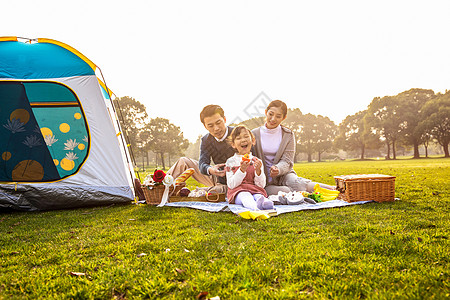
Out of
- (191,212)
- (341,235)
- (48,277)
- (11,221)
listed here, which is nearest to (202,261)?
(48,277)

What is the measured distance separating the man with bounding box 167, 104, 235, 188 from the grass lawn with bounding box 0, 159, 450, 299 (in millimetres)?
1598

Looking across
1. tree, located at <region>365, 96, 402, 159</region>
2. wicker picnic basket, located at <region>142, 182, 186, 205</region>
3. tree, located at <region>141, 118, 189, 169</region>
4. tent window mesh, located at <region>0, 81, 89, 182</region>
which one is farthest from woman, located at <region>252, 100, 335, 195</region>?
tree, located at <region>365, 96, 402, 159</region>

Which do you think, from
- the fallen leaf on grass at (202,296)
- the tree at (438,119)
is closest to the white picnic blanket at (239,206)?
the fallen leaf on grass at (202,296)

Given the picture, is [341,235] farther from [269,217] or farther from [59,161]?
[59,161]

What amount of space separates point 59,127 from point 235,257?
4.30 metres

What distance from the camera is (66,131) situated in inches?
190

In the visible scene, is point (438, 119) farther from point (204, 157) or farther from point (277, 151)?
point (204, 157)

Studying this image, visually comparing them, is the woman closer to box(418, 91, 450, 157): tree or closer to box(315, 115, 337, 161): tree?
box(418, 91, 450, 157): tree

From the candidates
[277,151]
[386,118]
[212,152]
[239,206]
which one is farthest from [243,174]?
[386,118]

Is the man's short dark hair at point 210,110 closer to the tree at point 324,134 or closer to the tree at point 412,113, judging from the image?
the tree at point 412,113

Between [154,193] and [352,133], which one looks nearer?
[154,193]

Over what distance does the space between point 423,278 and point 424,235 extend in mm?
920

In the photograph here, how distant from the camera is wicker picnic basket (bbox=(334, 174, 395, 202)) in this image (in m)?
4.08

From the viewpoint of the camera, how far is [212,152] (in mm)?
5031
